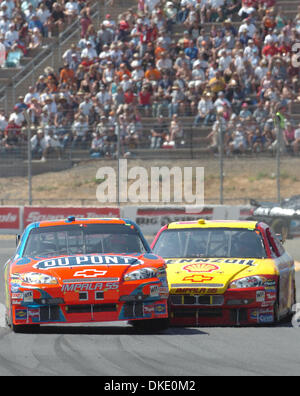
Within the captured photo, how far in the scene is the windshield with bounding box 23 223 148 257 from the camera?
10141mm

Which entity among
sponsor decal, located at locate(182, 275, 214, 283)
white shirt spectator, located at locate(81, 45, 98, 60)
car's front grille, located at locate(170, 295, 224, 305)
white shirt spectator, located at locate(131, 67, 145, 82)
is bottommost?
car's front grille, located at locate(170, 295, 224, 305)

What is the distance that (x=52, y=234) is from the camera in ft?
33.9

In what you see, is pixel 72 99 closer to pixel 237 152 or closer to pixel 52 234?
pixel 237 152

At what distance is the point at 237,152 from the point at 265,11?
5964 mm

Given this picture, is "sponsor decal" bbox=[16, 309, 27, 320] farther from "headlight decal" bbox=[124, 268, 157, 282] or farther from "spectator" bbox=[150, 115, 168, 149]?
"spectator" bbox=[150, 115, 168, 149]


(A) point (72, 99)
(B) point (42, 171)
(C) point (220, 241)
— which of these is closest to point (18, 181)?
(B) point (42, 171)

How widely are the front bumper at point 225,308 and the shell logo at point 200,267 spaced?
42cm

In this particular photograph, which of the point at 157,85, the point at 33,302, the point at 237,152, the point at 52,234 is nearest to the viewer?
the point at 33,302

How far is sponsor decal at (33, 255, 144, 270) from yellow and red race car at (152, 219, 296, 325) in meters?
0.75

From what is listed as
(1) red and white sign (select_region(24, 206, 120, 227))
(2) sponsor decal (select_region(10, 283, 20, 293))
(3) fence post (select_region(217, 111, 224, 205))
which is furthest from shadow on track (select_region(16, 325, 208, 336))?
(3) fence post (select_region(217, 111, 224, 205))

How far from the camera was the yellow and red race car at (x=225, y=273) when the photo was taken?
9977mm

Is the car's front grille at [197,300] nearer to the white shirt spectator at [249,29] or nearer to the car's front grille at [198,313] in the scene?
the car's front grille at [198,313]

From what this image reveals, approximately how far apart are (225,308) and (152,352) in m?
2.26

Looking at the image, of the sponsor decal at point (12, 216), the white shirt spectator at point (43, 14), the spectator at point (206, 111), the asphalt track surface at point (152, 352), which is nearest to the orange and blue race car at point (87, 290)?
the asphalt track surface at point (152, 352)
